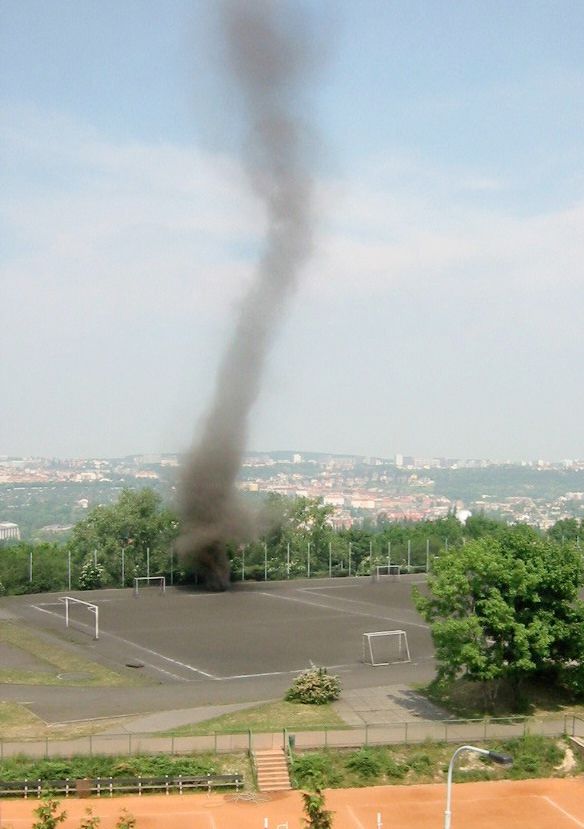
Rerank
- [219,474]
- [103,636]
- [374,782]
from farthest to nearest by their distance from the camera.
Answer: [219,474]
[103,636]
[374,782]

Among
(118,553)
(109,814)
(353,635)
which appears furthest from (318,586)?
(109,814)


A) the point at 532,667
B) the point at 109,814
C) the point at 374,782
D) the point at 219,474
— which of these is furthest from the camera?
the point at 219,474

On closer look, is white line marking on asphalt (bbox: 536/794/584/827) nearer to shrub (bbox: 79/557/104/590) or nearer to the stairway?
the stairway

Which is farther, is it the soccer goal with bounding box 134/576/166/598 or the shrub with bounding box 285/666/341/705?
the soccer goal with bounding box 134/576/166/598

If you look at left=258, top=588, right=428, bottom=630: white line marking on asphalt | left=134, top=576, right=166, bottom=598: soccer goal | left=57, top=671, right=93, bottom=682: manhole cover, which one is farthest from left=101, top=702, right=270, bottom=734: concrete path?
left=134, top=576, right=166, bottom=598: soccer goal

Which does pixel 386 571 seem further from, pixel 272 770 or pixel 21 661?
pixel 272 770

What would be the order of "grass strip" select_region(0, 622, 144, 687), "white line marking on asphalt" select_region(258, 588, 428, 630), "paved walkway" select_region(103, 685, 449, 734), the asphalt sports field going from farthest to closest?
"white line marking on asphalt" select_region(258, 588, 428, 630)
"grass strip" select_region(0, 622, 144, 687)
the asphalt sports field
"paved walkway" select_region(103, 685, 449, 734)

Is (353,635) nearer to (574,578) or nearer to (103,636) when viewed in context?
(103,636)

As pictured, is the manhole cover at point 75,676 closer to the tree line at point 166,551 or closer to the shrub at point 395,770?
the shrub at point 395,770
